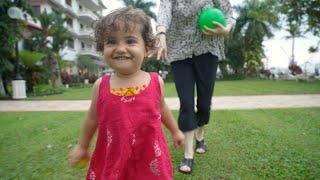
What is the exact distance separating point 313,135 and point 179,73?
7.47 ft

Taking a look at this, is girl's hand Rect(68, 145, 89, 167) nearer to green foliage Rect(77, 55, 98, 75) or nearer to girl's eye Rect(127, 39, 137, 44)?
girl's eye Rect(127, 39, 137, 44)

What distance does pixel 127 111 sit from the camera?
1731 mm

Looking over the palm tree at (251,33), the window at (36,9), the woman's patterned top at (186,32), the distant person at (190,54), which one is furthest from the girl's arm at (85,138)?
the palm tree at (251,33)

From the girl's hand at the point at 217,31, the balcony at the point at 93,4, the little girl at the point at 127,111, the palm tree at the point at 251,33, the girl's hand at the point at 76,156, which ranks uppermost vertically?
the balcony at the point at 93,4

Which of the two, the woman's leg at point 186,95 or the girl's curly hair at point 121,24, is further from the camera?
the woman's leg at point 186,95

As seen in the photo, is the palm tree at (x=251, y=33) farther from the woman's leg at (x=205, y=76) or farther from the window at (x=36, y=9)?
the woman's leg at (x=205, y=76)

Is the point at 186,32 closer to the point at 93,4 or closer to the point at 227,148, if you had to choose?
the point at 227,148

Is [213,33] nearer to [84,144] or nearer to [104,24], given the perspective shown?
[104,24]

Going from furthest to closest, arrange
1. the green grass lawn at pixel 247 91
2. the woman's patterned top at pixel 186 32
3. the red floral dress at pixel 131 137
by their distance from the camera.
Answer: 1. the green grass lawn at pixel 247 91
2. the woman's patterned top at pixel 186 32
3. the red floral dress at pixel 131 137

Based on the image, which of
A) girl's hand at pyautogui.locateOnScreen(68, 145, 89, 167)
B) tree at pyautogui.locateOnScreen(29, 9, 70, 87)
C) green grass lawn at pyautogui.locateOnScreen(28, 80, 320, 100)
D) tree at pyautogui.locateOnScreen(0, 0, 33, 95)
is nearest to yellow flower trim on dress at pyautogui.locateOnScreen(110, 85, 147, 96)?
girl's hand at pyautogui.locateOnScreen(68, 145, 89, 167)

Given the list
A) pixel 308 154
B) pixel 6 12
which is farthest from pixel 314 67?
pixel 308 154

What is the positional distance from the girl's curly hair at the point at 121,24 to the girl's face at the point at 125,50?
0.03m

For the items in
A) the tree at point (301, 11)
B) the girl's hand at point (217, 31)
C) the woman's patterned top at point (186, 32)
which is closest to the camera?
the girl's hand at point (217, 31)

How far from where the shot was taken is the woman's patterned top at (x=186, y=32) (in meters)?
Result: 2.88
